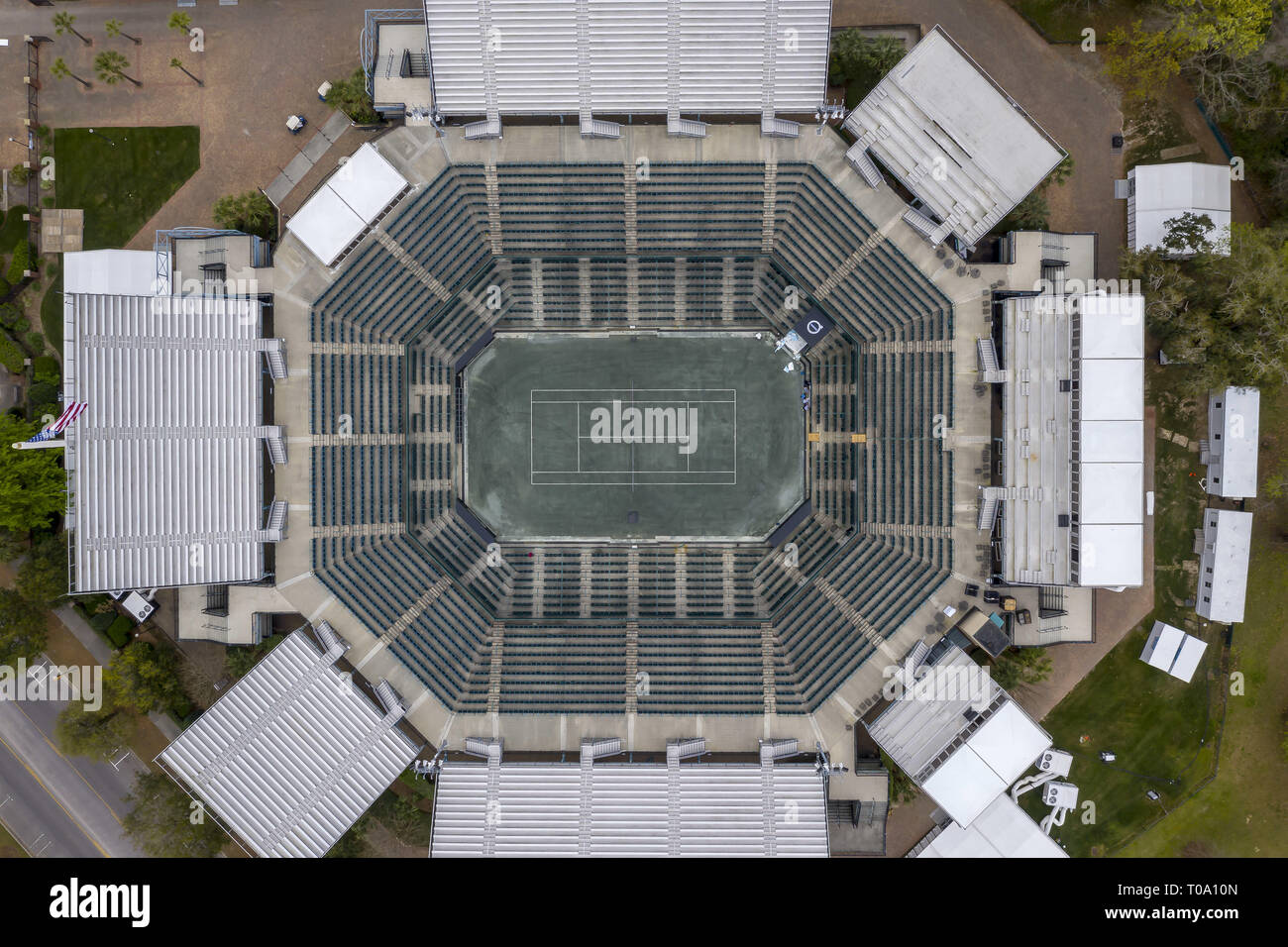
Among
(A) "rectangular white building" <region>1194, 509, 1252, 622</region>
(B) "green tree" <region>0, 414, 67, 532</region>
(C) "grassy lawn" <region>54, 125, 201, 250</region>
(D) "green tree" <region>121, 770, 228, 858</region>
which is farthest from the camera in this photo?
(C) "grassy lawn" <region>54, 125, 201, 250</region>

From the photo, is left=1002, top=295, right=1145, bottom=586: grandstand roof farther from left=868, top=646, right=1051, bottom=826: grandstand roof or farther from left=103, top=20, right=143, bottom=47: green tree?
left=103, top=20, right=143, bottom=47: green tree

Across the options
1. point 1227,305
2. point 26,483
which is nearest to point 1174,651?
point 1227,305

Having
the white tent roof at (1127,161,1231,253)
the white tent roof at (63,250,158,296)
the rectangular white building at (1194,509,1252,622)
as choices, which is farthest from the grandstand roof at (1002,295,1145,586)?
the white tent roof at (63,250,158,296)

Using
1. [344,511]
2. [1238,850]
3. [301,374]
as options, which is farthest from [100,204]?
[1238,850]

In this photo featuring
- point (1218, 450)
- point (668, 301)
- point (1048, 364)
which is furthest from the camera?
point (668, 301)

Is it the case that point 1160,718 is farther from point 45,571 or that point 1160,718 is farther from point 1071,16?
point 45,571

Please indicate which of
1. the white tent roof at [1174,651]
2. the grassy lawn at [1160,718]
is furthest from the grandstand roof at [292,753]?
the white tent roof at [1174,651]

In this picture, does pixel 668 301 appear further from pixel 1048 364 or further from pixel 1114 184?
pixel 1114 184

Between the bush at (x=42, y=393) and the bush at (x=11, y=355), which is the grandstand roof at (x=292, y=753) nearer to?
the bush at (x=42, y=393)
